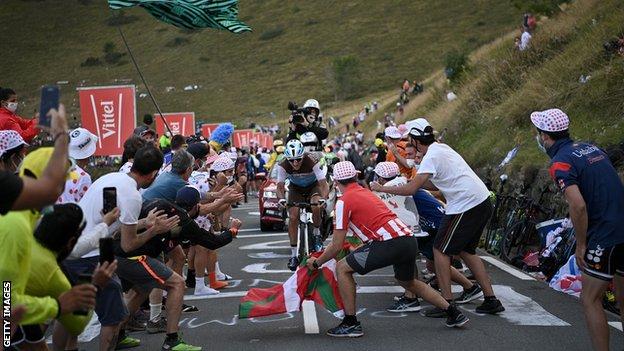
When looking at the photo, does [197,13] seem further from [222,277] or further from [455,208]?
[455,208]

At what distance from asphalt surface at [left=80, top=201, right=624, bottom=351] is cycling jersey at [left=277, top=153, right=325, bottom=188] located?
2.06 m

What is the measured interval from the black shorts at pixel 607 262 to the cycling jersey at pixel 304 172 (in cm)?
736

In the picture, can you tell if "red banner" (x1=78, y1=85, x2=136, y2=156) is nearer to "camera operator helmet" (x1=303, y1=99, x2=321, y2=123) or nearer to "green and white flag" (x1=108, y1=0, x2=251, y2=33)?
"green and white flag" (x1=108, y1=0, x2=251, y2=33)

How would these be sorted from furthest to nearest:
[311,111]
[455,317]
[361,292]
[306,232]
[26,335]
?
1. [311,111]
2. [306,232]
3. [361,292]
4. [455,317]
5. [26,335]

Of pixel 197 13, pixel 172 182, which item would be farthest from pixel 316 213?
pixel 172 182

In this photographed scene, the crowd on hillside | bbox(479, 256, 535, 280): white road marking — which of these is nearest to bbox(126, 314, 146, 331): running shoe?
the crowd on hillside

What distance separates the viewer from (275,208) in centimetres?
2161

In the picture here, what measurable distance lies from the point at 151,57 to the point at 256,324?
123 metres

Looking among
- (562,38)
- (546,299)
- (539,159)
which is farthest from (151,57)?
(546,299)

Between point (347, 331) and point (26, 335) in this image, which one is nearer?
point (26, 335)

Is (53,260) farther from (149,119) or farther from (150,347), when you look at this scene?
(149,119)

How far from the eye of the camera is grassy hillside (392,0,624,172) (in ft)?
67.5

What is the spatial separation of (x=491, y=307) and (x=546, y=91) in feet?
47.4

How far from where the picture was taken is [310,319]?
429 inches
